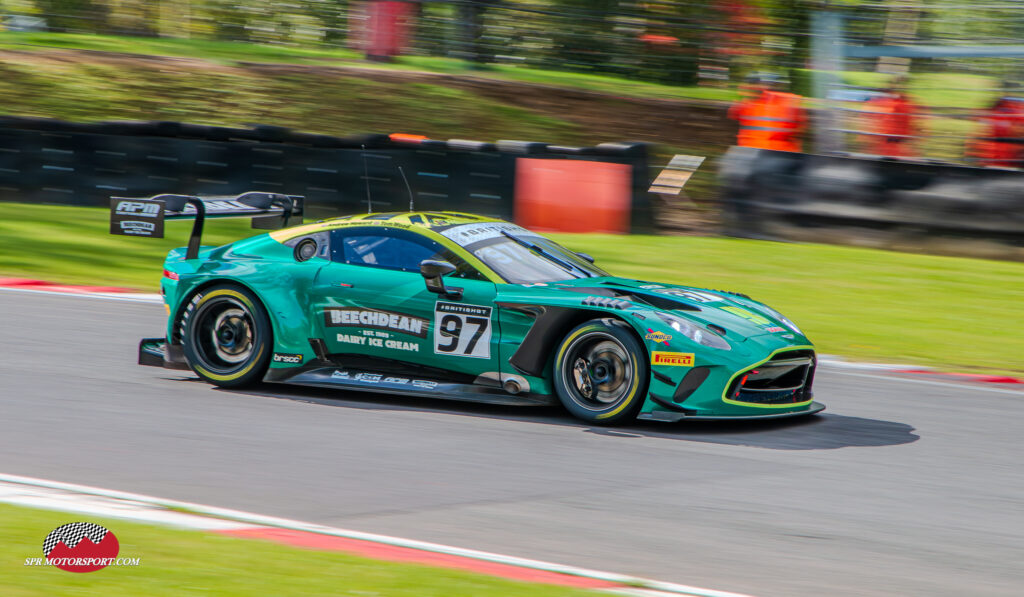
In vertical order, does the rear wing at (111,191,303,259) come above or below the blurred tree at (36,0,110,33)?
below

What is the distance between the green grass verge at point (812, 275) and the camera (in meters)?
10.4

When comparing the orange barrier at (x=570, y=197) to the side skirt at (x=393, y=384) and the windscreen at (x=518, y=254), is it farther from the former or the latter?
the side skirt at (x=393, y=384)

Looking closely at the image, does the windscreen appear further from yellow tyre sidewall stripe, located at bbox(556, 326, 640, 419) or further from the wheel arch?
the wheel arch

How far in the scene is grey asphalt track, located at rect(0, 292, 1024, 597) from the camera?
473 centimetres

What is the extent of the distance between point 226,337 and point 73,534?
12.0 feet

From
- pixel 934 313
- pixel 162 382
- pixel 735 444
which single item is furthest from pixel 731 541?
pixel 934 313

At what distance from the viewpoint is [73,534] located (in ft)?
14.0

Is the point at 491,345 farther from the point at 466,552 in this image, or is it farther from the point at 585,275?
the point at 466,552

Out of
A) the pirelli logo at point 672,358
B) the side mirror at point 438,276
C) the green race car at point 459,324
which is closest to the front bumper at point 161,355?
the green race car at point 459,324

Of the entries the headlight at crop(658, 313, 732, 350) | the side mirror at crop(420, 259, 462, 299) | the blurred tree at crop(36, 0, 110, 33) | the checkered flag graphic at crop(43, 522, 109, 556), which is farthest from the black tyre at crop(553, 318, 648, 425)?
the blurred tree at crop(36, 0, 110, 33)

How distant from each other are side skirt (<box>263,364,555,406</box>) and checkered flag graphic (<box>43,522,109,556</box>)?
9.81 feet

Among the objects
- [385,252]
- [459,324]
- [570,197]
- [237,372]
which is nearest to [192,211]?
[237,372]

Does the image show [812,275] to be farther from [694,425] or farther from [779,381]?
[694,425]

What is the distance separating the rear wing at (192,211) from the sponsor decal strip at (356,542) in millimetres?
2774
